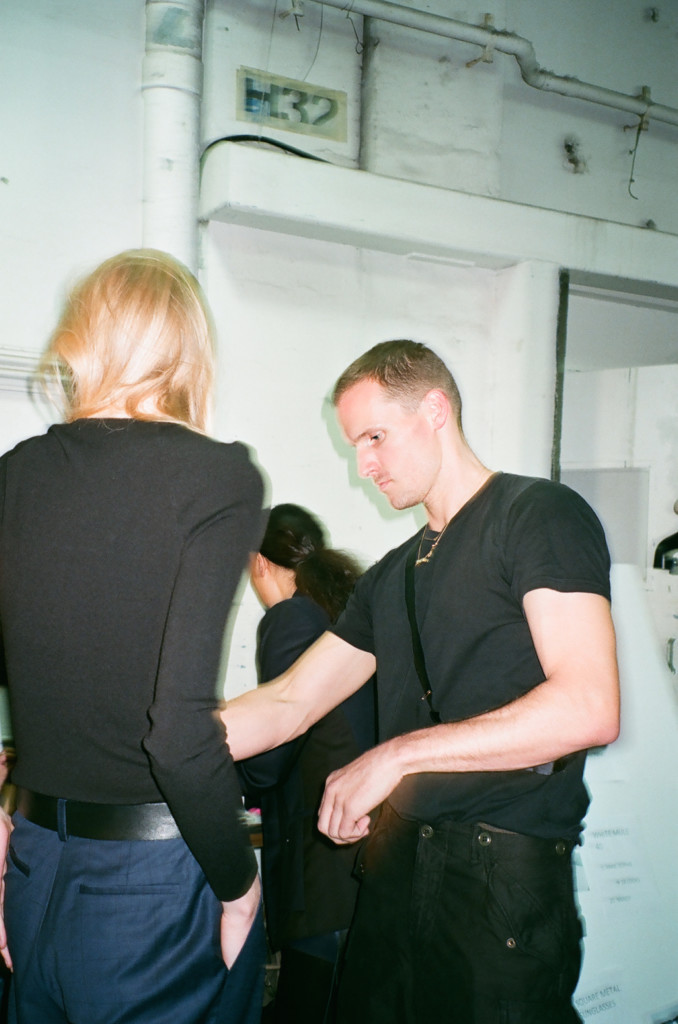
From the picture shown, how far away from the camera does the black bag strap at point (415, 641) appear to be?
1.61m

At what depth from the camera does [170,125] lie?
10.3 feet

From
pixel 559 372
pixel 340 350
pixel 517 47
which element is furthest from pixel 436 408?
pixel 517 47

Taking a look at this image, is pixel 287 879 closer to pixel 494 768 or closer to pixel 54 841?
pixel 494 768

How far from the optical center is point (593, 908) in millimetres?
2275

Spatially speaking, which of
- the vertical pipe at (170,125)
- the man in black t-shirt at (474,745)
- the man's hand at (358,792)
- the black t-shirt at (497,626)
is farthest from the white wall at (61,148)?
the man's hand at (358,792)

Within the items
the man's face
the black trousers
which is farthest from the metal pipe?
the black trousers

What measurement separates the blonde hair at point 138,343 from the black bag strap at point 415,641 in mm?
710

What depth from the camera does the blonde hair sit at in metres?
1.14

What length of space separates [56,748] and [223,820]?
0.26m

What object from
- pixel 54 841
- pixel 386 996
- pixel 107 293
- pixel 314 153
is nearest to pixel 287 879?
pixel 386 996

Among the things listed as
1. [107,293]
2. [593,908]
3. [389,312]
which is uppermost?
[389,312]

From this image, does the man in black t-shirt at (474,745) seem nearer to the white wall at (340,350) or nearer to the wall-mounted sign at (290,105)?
the white wall at (340,350)

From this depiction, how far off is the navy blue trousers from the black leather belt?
11 millimetres

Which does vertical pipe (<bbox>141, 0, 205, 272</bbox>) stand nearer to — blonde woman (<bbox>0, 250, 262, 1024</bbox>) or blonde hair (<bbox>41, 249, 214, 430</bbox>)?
blonde hair (<bbox>41, 249, 214, 430</bbox>)
